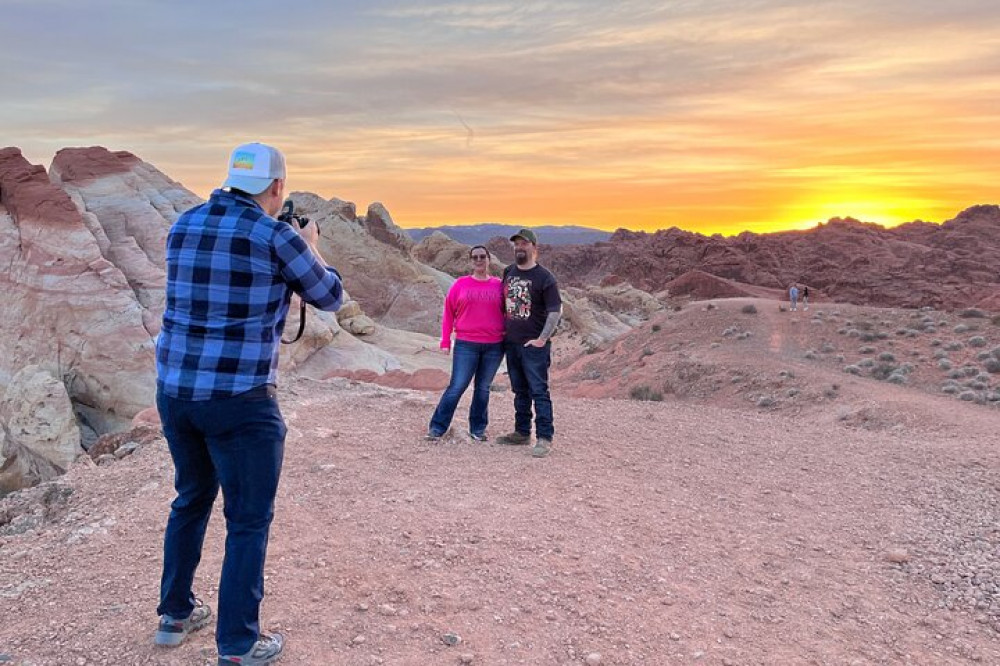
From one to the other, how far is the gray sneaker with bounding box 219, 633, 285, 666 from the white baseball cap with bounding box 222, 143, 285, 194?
1877 millimetres

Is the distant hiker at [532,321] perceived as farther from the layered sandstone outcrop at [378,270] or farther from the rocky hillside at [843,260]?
the rocky hillside at [843,260]

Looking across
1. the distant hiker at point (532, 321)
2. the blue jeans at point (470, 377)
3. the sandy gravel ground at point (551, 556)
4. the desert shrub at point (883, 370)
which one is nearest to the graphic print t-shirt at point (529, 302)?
the distant hiker at point (532, 321)

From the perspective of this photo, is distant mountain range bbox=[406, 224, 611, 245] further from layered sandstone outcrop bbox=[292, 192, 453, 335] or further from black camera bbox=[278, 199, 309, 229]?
black camera bbox=[278, 199, 309, 229]

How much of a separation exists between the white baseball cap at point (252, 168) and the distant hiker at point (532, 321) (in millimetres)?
4246

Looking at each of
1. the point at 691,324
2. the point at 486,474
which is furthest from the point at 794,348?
the point at 486,474

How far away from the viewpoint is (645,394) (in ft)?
50.8

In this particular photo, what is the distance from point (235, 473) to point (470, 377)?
4690 millimetres

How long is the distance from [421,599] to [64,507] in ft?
11.2

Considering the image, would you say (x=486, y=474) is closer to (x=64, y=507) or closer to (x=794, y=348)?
(x=64, y=507)

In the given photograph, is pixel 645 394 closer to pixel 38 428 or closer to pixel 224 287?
pixel 38 428

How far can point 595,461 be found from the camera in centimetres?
742

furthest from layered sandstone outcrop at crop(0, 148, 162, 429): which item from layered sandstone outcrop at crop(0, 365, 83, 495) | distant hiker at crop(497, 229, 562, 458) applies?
distant hiker at crop(497, 229, 562, 458)

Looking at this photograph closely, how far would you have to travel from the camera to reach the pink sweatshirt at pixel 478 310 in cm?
764

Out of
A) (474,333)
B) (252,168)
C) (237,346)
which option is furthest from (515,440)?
(252,168)
